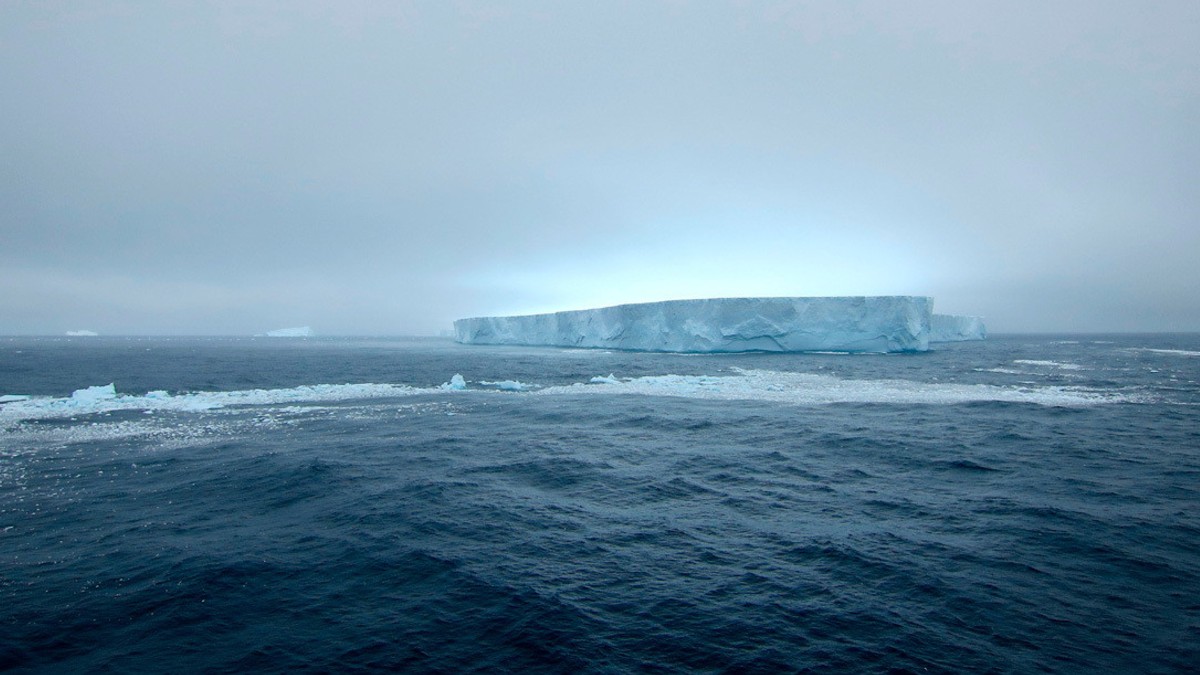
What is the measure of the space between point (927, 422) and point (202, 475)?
14.5 m

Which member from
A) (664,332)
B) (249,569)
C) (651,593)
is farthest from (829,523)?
(664,332)

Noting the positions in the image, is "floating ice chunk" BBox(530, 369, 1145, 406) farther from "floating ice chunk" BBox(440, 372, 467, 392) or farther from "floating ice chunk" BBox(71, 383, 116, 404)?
"floating ice chunk" BBox(71, 383, 116, 404)

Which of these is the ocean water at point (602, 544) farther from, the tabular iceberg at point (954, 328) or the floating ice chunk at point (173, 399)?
the tabular iceberg at point (954, 328)

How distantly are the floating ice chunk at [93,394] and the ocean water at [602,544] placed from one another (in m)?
2.69

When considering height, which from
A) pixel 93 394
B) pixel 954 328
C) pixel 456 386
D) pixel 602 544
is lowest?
pixel 602 544

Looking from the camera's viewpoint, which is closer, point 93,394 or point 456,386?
point 93,394

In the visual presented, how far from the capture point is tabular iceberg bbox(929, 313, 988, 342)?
61.4 meters

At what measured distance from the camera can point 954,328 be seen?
2591 inches

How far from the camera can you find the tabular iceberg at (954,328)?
6144 cm

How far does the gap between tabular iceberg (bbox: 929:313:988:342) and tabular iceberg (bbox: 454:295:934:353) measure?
24.8m

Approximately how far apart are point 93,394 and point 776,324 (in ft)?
107

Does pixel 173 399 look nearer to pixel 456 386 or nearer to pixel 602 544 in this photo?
pixel 456 386

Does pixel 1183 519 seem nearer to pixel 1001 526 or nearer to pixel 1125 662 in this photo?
pixel 1001 526

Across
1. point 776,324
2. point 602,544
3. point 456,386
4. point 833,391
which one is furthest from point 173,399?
point 776,324
